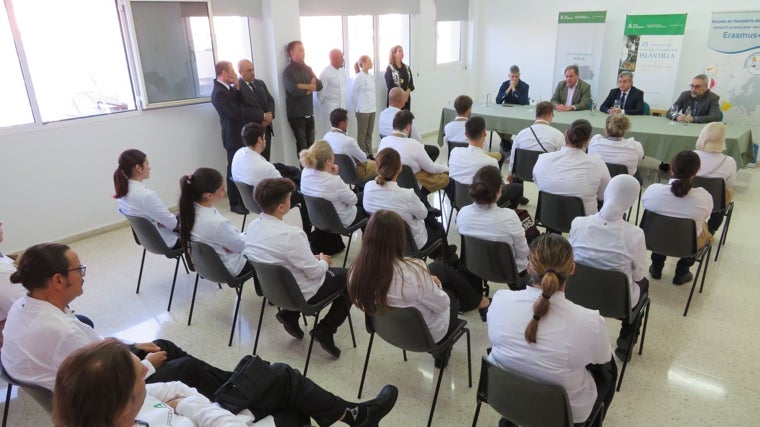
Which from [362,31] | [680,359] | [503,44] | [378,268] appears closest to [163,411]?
[378,268]

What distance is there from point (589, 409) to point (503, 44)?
28.6 feet

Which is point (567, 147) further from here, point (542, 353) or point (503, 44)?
point (503, 44)

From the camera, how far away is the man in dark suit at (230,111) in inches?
211

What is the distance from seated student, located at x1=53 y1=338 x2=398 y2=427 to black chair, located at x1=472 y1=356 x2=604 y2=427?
621mm

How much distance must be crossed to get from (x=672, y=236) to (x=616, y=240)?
94 centimetres

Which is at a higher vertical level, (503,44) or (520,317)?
(503,44)

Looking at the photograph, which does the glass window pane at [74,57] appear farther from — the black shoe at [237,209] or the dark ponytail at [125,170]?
the dark ponytail at [125,170]

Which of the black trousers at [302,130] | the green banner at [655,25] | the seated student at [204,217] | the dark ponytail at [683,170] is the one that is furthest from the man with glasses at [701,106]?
the seated student at [204,217]

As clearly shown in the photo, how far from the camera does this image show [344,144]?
16.0ft

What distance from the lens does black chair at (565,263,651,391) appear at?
8.52ft

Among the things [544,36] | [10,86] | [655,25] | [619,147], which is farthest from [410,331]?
[544,36]

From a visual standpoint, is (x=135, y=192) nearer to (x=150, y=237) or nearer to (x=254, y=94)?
(x=150, y=237)

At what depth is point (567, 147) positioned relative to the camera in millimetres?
3812

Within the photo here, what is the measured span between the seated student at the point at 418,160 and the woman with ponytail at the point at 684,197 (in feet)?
5.65
